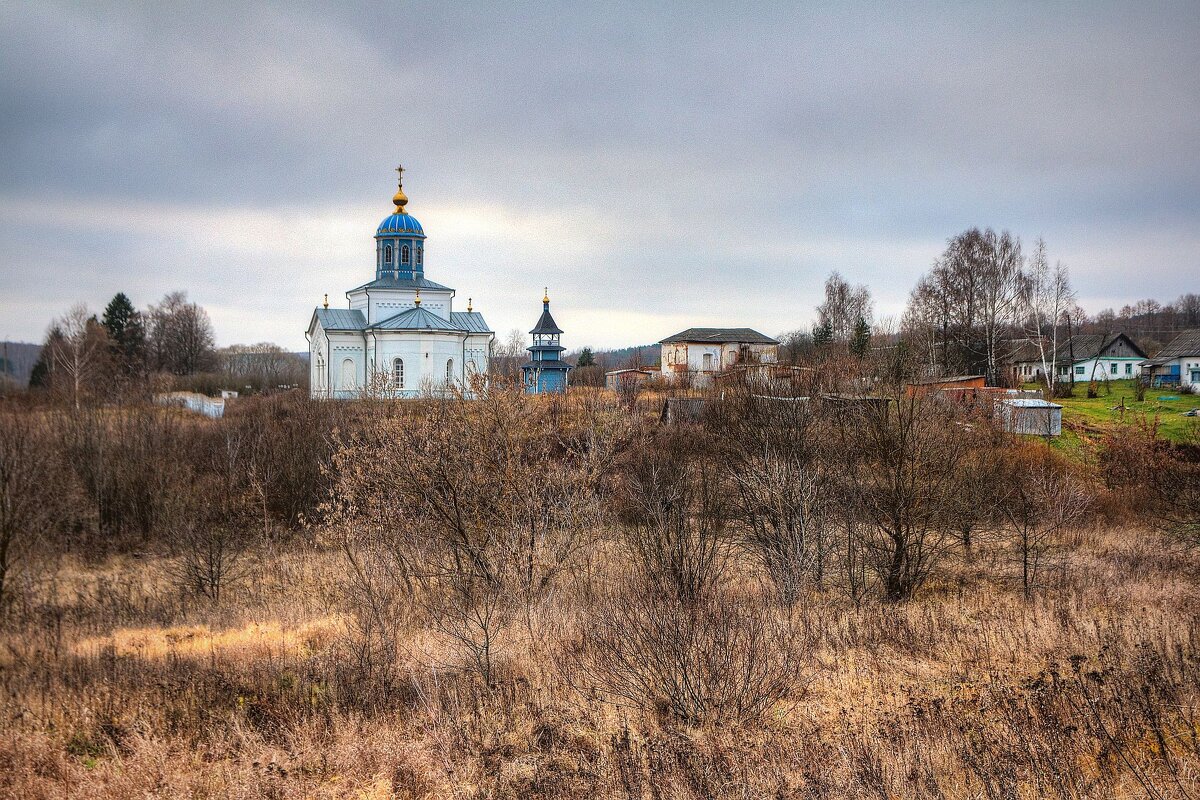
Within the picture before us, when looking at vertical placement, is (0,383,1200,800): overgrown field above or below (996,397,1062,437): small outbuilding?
below

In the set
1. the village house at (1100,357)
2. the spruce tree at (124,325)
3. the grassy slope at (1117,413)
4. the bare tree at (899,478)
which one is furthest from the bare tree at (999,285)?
the spruce tree at (124,325)

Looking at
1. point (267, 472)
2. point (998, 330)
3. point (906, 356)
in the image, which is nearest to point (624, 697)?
point (906, 356)

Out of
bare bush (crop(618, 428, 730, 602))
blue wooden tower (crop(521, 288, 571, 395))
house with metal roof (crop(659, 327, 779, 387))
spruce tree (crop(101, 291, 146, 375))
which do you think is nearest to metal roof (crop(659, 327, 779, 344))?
house with metal roof (crop(659, 327, 779, 387))

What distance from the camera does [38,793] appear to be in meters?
6.48

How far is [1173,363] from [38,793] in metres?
56.3

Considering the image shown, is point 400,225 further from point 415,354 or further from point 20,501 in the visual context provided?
point 20,501

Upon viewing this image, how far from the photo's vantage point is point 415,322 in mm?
34062

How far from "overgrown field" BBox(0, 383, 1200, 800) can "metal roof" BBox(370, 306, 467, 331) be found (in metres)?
14.9

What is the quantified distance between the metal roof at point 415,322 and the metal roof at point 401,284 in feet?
7.25

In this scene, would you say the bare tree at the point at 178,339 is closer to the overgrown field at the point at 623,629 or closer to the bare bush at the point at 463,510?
the overgrown field at the point at 623,629

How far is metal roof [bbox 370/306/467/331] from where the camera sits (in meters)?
33.5

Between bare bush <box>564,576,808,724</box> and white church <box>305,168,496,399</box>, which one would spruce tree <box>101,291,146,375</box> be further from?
bare bush <box>564,576,808,724</box>

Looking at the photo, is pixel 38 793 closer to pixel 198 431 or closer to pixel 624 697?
pixel 624 697

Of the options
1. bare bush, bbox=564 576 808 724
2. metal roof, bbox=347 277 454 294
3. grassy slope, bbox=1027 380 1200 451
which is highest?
metal roof, bbox=347 277 454 294
